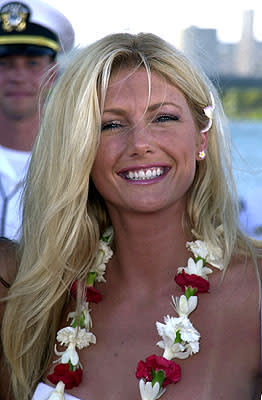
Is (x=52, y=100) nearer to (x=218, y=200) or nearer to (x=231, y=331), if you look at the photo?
(x=218, y=200)

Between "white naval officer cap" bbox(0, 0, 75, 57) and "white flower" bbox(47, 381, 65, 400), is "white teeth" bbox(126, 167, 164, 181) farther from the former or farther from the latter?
"white naval officer cap" bbox(0, 0, 75, 57)

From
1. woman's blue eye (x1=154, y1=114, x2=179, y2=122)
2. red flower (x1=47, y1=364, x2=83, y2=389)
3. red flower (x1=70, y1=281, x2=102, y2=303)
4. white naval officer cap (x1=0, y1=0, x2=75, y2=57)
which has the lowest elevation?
red flower (x1=47, y1=364, x2=83, y2=389)

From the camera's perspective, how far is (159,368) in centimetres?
205

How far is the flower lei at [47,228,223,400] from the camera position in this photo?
203 cm

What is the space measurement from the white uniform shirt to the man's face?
0.17 meters

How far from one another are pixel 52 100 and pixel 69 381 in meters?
0.89

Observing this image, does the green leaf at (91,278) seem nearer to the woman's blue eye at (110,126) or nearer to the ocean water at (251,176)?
the woman's blue eye at (110,126)

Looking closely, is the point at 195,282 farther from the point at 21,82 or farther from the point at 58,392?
the point at 21,82

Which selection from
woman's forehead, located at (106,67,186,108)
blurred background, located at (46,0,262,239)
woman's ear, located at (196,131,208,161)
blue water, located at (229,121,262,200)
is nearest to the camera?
woman's forehead, located at (106,67,186,108)

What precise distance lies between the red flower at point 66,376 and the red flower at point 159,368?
21 cm

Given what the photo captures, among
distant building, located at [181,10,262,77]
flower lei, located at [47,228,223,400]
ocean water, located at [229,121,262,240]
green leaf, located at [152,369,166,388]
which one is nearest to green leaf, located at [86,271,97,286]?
flower lei, located at [47,228,223,400]

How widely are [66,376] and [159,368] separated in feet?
0.98

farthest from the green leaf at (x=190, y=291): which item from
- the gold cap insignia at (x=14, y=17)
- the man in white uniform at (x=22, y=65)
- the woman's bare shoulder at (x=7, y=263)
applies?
the gold cap insignia at (x=14, y=17)

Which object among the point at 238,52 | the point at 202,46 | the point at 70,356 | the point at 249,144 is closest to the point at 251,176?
the point at 249,144
